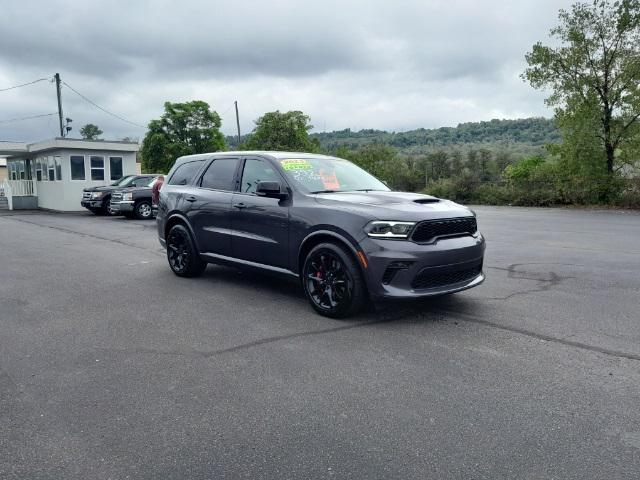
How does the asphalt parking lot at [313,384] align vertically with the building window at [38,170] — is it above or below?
below

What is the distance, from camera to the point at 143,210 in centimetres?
2002

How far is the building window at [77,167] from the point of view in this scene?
26.4 m

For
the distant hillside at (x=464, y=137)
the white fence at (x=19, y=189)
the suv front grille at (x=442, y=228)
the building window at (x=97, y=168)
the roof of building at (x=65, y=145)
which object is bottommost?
the suv front grille at (x=442, y=228)

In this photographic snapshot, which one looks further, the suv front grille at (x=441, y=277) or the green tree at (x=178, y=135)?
the green tree at (x=178, y=135)

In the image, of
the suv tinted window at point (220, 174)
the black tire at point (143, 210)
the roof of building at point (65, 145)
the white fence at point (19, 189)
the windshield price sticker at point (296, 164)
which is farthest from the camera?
the white fence at point (19, 189)

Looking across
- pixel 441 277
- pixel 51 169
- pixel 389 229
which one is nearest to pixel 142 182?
pixel 51 169

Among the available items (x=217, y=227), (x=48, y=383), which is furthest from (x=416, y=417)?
(x=217, y=227)

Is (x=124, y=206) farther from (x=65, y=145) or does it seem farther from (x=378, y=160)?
(x=378, y=160)

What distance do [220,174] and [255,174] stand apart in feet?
2.54

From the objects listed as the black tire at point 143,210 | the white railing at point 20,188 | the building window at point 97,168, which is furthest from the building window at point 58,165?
the black tire at point 143,210

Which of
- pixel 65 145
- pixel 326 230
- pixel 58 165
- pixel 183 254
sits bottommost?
pixel 183 254

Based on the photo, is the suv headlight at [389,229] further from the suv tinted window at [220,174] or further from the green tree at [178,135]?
the green tree at [178,135]

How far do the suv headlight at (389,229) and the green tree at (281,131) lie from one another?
129ft

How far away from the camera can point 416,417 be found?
321 cm
